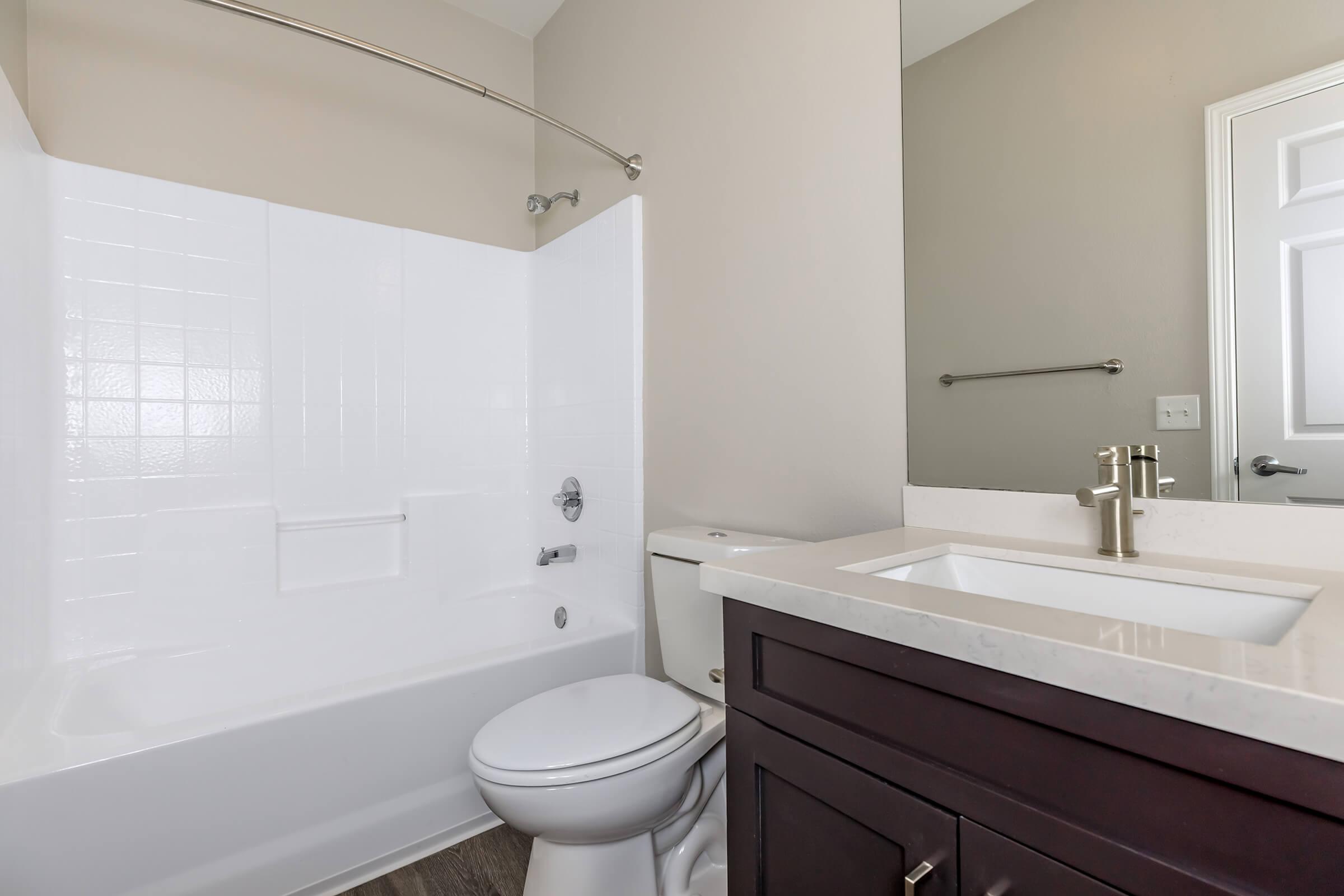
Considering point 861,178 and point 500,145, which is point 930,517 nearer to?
point 861,178

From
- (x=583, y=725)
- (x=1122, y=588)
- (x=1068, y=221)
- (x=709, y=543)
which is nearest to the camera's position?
(x=1122, y=588)

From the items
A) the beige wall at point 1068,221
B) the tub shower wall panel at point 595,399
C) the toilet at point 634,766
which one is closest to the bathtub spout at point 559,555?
the tub shower wall panel at point 595,399

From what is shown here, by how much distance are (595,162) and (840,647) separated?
2.01 meters

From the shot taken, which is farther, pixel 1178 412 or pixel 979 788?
pixel 1178 412

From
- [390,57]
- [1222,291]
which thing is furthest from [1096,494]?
[390,57]

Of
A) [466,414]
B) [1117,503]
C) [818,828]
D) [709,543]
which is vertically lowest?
[818,828]

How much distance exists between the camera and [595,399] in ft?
7.27

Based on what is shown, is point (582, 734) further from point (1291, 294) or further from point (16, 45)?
point (16, 45)

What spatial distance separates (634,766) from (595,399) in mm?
1294

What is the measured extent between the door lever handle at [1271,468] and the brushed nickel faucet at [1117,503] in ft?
0.46

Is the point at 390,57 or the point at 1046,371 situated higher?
the point at 390,57

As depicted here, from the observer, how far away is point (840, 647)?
0.72 metres

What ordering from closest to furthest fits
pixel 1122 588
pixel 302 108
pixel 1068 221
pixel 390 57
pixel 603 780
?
pixel 1122 588 → pixel 1068 221 → pixel 603 780 → pixel 390 57 → pixel 302 108

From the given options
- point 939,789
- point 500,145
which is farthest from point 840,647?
point 500,145
